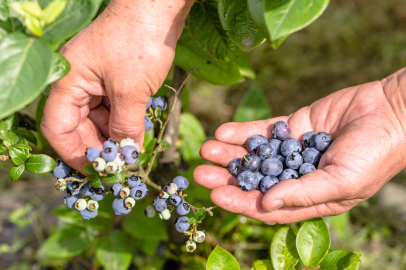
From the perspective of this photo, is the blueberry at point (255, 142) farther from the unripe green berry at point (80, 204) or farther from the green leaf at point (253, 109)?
the unripe green berry at point (80, 204)

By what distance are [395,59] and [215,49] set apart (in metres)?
3.72

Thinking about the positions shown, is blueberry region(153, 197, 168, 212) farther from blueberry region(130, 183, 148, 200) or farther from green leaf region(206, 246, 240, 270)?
green leaf region(206, 246, 240, 270)

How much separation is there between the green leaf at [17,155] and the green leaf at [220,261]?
0.84 m

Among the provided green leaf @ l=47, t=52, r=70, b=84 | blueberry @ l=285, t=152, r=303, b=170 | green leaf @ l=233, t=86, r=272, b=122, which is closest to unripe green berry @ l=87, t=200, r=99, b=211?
green leaf @ l=47, t=52, r=70, b=84

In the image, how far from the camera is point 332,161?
1.35 m

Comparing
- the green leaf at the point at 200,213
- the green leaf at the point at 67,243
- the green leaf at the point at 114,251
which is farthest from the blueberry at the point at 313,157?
the green leaf at the point at 67,243

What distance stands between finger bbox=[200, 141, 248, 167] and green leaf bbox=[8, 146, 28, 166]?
85 centimetres

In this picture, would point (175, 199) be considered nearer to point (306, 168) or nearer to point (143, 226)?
point (306, 168)

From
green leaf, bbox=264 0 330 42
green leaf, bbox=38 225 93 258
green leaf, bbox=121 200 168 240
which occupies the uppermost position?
green leaf, bbox=264 0 330 42

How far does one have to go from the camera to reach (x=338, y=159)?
1.32 m

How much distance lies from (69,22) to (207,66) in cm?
93

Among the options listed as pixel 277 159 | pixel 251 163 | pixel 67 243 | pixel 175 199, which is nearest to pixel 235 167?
pixel 251 163

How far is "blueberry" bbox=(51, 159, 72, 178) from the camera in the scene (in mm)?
1266

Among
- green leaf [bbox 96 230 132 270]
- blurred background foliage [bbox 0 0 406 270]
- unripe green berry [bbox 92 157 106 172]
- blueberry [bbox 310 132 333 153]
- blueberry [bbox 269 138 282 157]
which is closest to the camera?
unripe green berry [bbox 92 157 106 172]
